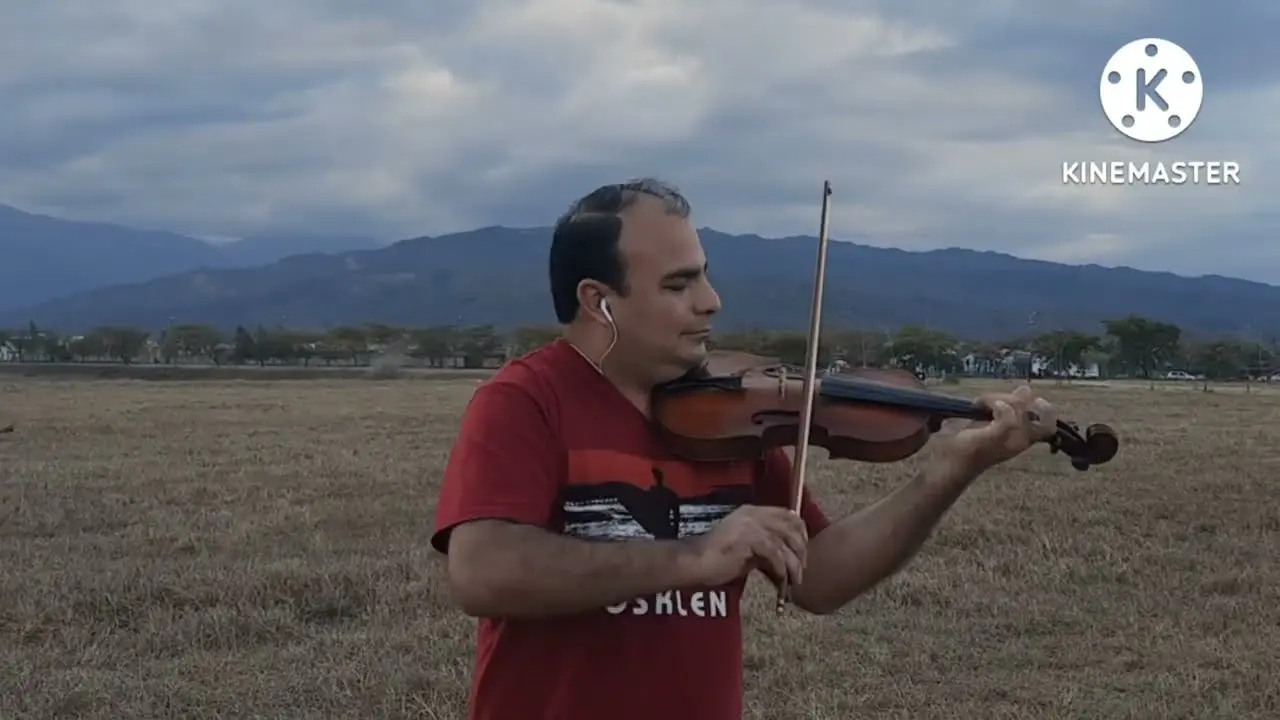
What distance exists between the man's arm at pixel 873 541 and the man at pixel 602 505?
0.16 metres

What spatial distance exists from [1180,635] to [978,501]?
4170 mm

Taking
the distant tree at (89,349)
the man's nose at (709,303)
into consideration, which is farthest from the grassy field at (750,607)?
the distant tree at (89,349)

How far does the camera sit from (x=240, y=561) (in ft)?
27.1

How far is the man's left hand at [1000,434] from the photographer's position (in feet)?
7.68

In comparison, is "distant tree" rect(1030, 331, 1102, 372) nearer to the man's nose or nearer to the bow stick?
the bow stick

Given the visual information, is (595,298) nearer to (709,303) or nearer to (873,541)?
(709,303)

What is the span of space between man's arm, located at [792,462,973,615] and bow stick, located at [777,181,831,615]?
0.12 m

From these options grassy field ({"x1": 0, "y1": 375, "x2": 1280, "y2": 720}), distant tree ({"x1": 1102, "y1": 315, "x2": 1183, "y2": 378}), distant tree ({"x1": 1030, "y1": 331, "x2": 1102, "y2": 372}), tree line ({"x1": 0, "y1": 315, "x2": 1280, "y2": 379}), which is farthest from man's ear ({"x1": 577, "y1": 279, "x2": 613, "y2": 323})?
distant tree ({"x1": 1102, "y1": 315, "x2": 1183, "y2": 378})

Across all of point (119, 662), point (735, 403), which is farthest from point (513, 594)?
point (119, 662)

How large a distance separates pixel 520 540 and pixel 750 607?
513 cm

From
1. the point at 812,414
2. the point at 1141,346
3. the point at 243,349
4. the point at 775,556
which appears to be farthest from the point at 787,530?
the point at 243,349

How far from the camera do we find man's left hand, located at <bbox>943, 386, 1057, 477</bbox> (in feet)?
7.68

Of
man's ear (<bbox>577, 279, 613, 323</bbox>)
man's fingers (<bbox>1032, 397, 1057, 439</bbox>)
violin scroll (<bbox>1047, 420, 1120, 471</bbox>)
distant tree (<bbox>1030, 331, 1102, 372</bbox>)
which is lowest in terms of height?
violin scroll (<bbox>1047, 420, 1120, 471</bbox>)

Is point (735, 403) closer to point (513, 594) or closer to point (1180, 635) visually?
point (513, 594)
